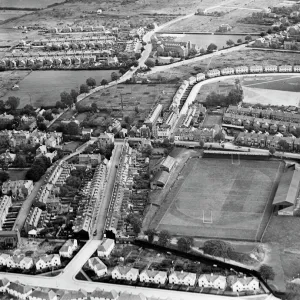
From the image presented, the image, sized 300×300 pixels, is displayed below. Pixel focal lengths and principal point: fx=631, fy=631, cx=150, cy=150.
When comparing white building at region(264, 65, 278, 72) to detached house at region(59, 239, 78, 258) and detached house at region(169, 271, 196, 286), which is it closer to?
detached house at region(59, 239, 78, 258)

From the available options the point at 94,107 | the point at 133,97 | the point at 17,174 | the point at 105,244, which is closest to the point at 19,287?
the point at 105,244

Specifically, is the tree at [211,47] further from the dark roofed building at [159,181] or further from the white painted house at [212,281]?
the white painted house at [212,281]

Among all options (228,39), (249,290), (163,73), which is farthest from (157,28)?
(249,290)

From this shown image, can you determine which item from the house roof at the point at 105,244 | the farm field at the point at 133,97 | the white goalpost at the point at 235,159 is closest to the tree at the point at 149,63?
the farm field at the point at 133,97

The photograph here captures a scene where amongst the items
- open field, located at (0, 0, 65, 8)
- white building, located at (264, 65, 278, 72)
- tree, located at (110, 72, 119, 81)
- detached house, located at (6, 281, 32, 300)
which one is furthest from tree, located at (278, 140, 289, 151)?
open field, located at (0, 0, 65, 8)

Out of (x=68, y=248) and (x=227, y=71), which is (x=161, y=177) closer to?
(x=68, y=248)
